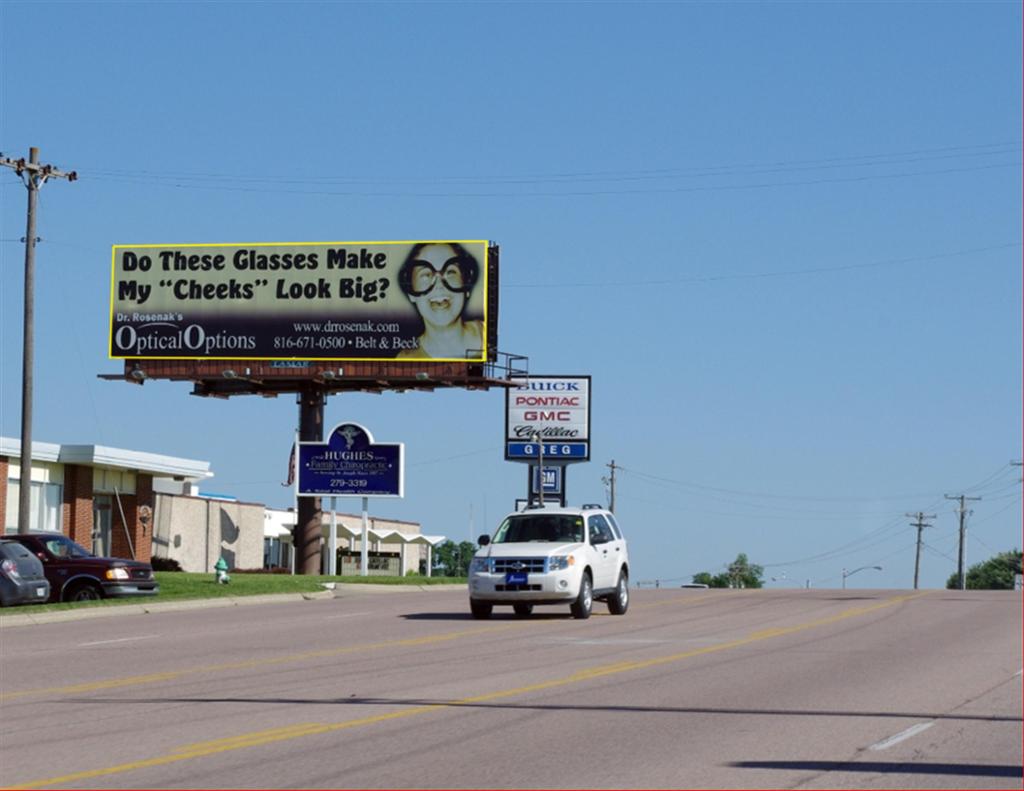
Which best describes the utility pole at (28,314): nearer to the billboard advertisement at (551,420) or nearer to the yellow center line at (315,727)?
the yellow center line at (315,727)

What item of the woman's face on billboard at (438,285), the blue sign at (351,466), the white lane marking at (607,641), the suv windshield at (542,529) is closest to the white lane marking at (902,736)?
the white lane marking at (607,641)

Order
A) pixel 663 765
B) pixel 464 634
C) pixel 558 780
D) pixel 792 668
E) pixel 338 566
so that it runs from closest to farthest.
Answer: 1. pixel 558 780
2. pixel 663 765
3. pixel 792 668
4. pixel 464 634
5. pixel 338 566

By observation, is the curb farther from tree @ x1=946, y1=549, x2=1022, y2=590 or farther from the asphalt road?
tree @ x1=946, y1=549, x2=1022, y2=590

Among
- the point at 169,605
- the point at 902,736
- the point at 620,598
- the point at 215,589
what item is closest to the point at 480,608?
the point at 620,598

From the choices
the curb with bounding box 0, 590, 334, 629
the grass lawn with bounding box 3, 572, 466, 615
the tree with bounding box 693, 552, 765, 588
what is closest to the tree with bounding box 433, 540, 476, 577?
the tree with bounding box 693, 552, 765, 588

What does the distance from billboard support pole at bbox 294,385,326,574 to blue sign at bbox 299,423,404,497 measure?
48.6 inches

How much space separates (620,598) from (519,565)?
324 centimetres

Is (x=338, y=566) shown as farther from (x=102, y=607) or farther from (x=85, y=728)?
(x=85, y=728)

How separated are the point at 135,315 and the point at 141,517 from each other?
7.10 m

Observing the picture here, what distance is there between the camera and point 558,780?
10.5 metres

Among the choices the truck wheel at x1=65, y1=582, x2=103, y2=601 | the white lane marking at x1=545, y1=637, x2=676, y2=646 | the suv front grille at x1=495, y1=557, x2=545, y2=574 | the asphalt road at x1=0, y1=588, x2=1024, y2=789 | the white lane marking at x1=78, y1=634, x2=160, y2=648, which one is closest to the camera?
the asphalt road at x1=0, y1=588, x2=1024, y2=789

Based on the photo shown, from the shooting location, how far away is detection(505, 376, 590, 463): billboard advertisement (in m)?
72.9

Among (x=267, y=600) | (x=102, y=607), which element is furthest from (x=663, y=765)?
(x=267, y=600)

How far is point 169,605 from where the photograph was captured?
33.1 metres
